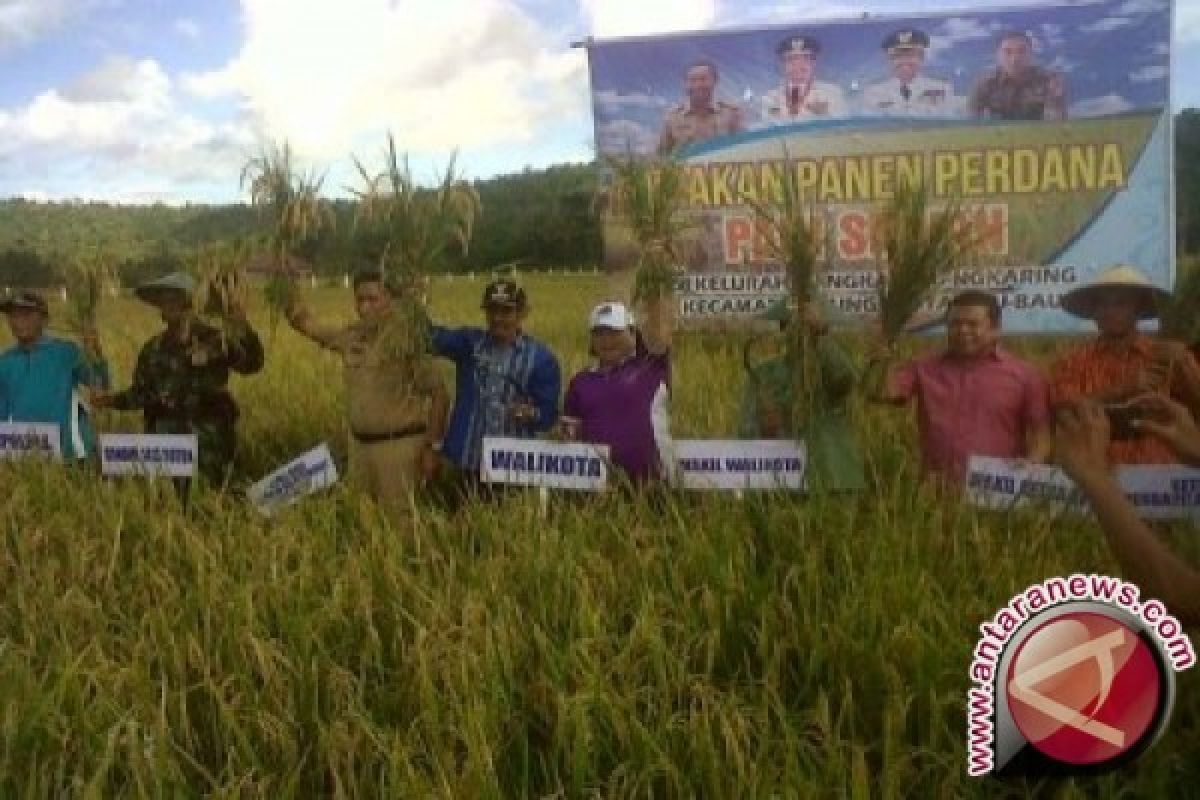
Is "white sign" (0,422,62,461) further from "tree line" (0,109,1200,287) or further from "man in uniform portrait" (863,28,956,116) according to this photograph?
"man in uniform portrait" (863,28,956,116)

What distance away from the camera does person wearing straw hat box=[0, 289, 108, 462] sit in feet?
15.7

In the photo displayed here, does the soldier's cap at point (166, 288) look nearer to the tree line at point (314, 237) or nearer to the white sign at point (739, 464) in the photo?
the tree line at point (314, 237)

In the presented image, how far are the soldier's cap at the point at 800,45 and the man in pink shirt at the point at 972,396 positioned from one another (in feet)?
10.0

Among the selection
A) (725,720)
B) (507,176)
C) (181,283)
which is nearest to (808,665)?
(725,720)

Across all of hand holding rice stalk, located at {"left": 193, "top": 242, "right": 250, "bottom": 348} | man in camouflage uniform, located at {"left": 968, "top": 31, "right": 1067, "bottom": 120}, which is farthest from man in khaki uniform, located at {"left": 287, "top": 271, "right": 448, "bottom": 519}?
man in camouflage uniform, located at {"left": 968, "top": 31, "right": 1067, "bottom": 120}

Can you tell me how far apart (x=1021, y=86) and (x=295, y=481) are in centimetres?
420

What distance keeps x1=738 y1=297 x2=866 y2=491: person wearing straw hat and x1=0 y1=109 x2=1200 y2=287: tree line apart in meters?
1.12

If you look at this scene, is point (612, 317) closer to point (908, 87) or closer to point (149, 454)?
point (149, 454)

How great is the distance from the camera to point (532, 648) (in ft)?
9.17

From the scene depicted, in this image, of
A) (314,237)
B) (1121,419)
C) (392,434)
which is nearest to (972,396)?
(1121,419)

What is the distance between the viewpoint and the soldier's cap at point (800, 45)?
6348 mm

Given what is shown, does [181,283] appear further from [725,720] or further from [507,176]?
[725,720]

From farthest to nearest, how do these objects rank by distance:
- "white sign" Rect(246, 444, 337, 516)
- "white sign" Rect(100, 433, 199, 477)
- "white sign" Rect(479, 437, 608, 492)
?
1. "white sign" Rect(100, 433, 199, 477)
2. "white sign" Rect(246, 444, 337, 516)
3. "white sign" Rect(479, 437, 608, 492)

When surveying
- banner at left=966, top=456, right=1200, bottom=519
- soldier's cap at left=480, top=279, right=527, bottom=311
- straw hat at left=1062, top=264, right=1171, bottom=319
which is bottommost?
→ banner at left=966, top=456, right=1200, bottom=519
